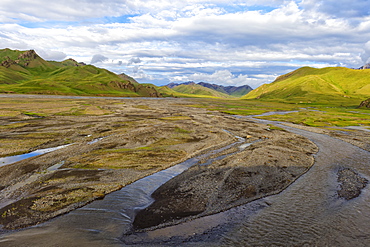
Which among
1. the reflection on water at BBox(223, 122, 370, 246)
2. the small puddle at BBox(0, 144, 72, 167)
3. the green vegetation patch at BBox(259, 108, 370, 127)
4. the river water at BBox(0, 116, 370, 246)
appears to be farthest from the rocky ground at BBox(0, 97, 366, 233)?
the green vegetation patch at BBox(259, 108, 370, 127)

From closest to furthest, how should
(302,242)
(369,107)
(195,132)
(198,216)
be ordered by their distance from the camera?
1. (302,242)
2. (198,216)
3. (195,132)
4. (369,107)

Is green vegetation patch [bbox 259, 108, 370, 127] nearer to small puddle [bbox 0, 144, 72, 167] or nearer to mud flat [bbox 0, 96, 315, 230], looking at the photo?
mud flat [bbox 0, 96, 315, 230]

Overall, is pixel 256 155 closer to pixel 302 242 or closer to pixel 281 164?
pixel 281 164

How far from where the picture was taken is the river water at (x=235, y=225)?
53.3ft

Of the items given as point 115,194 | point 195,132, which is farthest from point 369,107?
point 115,194

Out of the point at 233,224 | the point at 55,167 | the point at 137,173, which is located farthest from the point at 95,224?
the point at 55,167

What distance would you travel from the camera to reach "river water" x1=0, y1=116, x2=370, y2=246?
1625cm

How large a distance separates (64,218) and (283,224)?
724 inches

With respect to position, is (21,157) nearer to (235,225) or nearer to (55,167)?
(55,167)

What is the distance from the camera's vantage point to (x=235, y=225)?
18562 mm

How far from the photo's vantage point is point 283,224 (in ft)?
61.1

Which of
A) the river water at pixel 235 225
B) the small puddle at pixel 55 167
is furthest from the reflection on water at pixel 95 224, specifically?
the small puddle at pixel 55 167

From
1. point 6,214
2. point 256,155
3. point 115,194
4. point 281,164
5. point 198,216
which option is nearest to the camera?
point 6,214

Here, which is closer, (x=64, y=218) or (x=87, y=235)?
(x=87, y=235)
